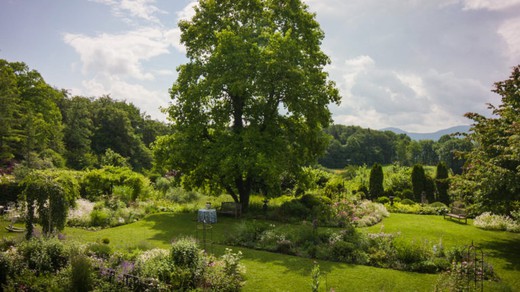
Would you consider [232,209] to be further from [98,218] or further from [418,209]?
[418,209]

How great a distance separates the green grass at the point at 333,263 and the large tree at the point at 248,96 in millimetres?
3116

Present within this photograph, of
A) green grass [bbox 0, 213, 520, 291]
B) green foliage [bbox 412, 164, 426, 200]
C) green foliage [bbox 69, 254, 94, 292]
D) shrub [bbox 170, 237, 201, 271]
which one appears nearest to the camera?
green foliage [bbox 69, 254, 94, 292]

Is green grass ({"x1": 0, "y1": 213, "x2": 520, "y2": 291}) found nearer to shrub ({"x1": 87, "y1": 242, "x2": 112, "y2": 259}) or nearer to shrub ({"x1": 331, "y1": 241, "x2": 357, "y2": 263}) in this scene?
shrub ({"x1": 331, "y1": 241, "x2": 357, "y2": 263})

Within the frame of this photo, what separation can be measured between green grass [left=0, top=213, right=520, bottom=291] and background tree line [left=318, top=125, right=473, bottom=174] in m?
58.9

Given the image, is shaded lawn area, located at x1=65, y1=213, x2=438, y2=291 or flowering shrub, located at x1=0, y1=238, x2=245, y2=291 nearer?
flowering shrub, located at x1=0, y1=238, x2=245, y2=291

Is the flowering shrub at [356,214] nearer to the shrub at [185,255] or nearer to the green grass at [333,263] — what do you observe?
the green grass at [333,263]

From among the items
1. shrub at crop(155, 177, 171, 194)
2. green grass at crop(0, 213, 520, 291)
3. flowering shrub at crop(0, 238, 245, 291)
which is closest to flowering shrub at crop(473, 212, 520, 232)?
green grass at crop(0, 213, 520, 291)

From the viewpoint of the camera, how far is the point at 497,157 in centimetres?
1252

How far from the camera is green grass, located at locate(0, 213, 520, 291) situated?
366 inches

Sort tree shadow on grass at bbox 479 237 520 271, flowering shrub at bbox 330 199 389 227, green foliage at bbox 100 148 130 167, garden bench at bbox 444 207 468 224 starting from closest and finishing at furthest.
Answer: tree shadow on grass at bbox 479 237 520 271, flowering shrub at bbox 330 199 389 227, garden bench at bbox 444 207 468 224, green foliage at bbox 100 148 130 167

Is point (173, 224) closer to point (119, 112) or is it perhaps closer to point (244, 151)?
point (244, 151)

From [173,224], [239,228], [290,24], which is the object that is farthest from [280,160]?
[290,24]

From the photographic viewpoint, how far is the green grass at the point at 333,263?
930cm

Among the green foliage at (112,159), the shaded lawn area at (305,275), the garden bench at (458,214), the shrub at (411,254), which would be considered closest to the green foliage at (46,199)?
the shaded lawn area at (305,275)
